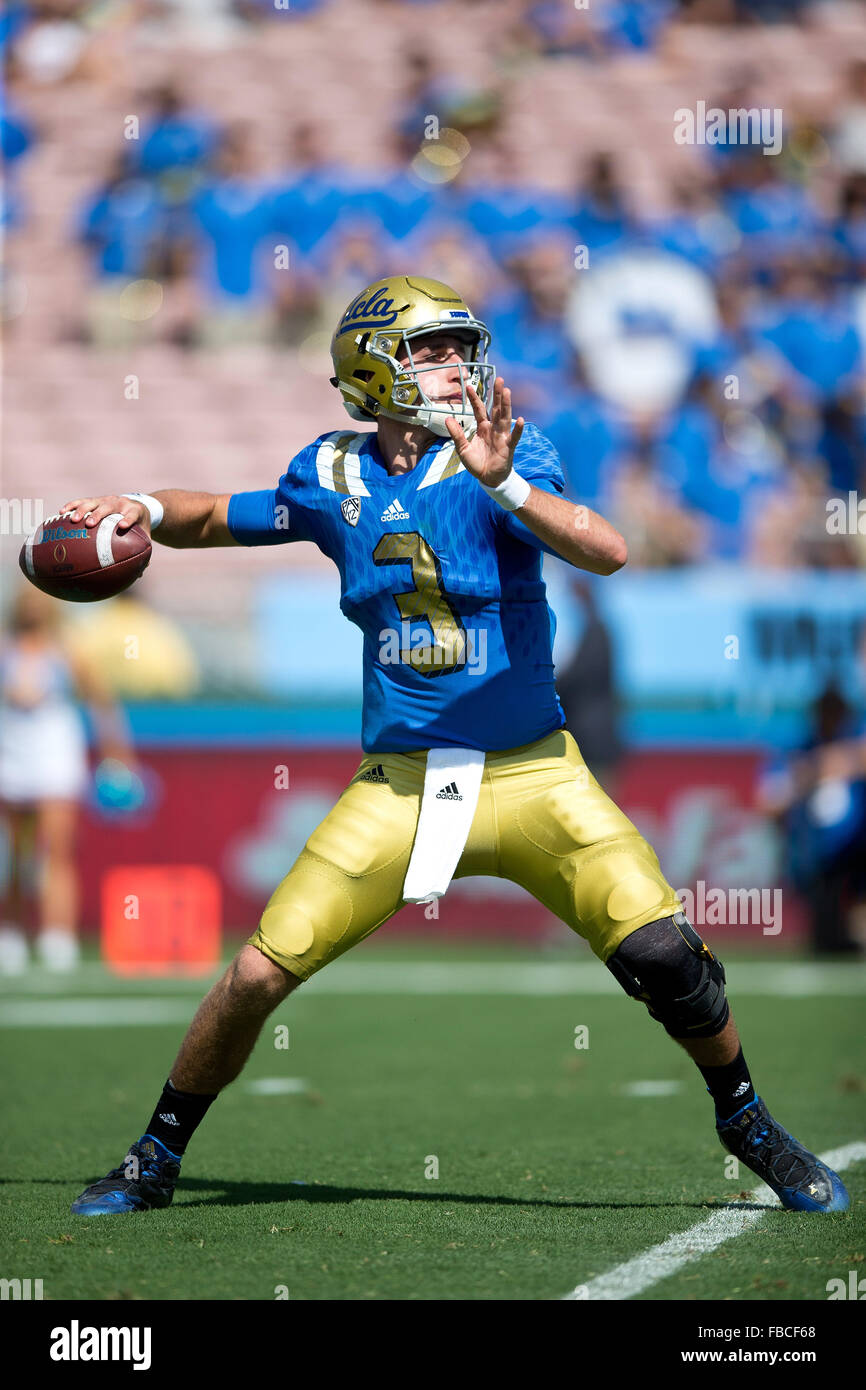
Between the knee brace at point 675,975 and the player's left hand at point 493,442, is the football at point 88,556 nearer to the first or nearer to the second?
the player's left hand at point 493,442

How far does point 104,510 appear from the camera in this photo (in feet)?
14.0

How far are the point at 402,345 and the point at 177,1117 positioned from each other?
6.22 ft

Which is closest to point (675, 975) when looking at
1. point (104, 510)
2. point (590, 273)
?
point (104, 510)

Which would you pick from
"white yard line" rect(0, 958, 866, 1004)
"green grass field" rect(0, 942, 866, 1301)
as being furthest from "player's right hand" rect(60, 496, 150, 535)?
"white yard line" rect(0, 958, 866, 1004)

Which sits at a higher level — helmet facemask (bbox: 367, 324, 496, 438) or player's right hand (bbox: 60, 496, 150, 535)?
helmet facemask (bbox: 367, 324, 496, 438)

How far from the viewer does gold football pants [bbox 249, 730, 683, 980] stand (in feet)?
13.1

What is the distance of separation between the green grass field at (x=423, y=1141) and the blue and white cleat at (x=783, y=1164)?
69mm

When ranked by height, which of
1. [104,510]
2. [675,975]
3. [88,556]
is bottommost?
[675,975]

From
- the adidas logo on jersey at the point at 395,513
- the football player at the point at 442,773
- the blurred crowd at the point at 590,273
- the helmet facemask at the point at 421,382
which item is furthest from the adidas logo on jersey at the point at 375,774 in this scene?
the blurred crowd at the point at 590,273

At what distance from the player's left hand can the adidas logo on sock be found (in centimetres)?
72

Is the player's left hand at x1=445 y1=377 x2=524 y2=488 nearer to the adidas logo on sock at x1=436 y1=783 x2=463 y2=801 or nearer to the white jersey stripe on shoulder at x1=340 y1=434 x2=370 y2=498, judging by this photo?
the white jersey stripe on shoulder at x1=340 y1=434 x2=370 y2=498

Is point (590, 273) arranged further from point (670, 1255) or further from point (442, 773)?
point (670, 1255)

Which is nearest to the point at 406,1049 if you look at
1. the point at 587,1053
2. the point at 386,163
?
the point at 587,1053

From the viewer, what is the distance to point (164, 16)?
16.7 meters
